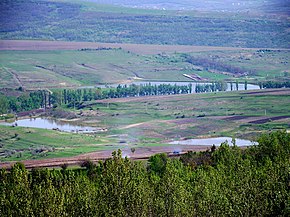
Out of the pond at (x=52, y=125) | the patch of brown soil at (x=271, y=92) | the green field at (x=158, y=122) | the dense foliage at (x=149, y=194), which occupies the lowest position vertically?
the pond at (x=52, y=125)

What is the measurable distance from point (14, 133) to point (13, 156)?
451 centimetres

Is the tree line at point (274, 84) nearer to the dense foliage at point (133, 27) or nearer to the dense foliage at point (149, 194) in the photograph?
the dense foliage at point (133, 27)

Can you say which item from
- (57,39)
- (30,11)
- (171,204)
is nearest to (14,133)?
(171,204)

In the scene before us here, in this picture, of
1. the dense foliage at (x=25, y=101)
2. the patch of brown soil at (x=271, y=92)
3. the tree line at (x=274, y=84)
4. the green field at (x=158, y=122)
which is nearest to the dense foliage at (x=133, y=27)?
the tree line at (x=274, y=84)

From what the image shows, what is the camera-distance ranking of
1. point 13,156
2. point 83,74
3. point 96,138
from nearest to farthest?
point 13,156 → point 96,138 → point 83,74

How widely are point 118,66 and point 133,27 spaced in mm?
17487

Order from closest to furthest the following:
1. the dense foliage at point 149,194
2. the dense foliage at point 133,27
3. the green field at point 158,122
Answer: the dense foliage at point 149,194 < the green field at point 158,122 < the dense foliage at point 133,27

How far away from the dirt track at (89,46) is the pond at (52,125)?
20.1 m

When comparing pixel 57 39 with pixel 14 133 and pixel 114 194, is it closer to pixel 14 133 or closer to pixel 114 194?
pixel 14 133

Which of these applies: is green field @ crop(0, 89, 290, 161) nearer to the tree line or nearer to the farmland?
the tree line

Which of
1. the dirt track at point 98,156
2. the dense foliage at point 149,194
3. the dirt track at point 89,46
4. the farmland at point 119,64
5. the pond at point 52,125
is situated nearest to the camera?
the dense foliage at point 149,194

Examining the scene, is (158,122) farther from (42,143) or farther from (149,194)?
(149,194)

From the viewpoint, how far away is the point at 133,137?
128 ft

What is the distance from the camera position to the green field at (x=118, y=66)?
54.0 metres
